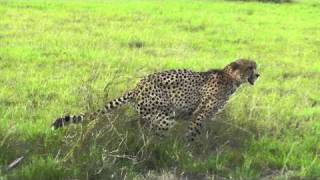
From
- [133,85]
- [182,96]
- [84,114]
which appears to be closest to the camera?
[84,114]

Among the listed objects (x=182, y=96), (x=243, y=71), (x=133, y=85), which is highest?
(x=243, y=71)

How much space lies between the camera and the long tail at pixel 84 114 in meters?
5.91

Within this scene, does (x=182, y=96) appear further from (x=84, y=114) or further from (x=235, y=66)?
(x=84, y=114)

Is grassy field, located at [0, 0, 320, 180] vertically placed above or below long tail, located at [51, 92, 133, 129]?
below

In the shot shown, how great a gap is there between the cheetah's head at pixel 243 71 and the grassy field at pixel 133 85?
14.1 inches

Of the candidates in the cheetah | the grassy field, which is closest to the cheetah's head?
the cheetah

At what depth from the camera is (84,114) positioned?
6.17 meters

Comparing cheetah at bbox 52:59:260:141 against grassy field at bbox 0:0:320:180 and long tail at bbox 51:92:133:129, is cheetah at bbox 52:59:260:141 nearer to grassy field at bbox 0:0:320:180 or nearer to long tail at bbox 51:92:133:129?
long tail at bbox 51:92:133:129

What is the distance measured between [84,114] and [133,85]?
1744 mm

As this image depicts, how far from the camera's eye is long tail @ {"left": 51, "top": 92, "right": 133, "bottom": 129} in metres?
5.91

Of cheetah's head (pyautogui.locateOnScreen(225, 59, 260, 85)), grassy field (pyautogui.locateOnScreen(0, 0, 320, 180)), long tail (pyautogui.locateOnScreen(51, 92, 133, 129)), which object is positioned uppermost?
cheetah's head (pyautogui.locateOnScreen(225, 59, 260, 85))

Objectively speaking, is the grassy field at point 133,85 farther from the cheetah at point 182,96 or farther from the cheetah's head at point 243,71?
the cheetah's head at point 243,71

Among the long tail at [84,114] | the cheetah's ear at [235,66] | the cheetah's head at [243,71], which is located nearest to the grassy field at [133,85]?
the long tail at [84,114]

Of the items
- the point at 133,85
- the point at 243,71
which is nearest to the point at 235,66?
the point at 243,71
